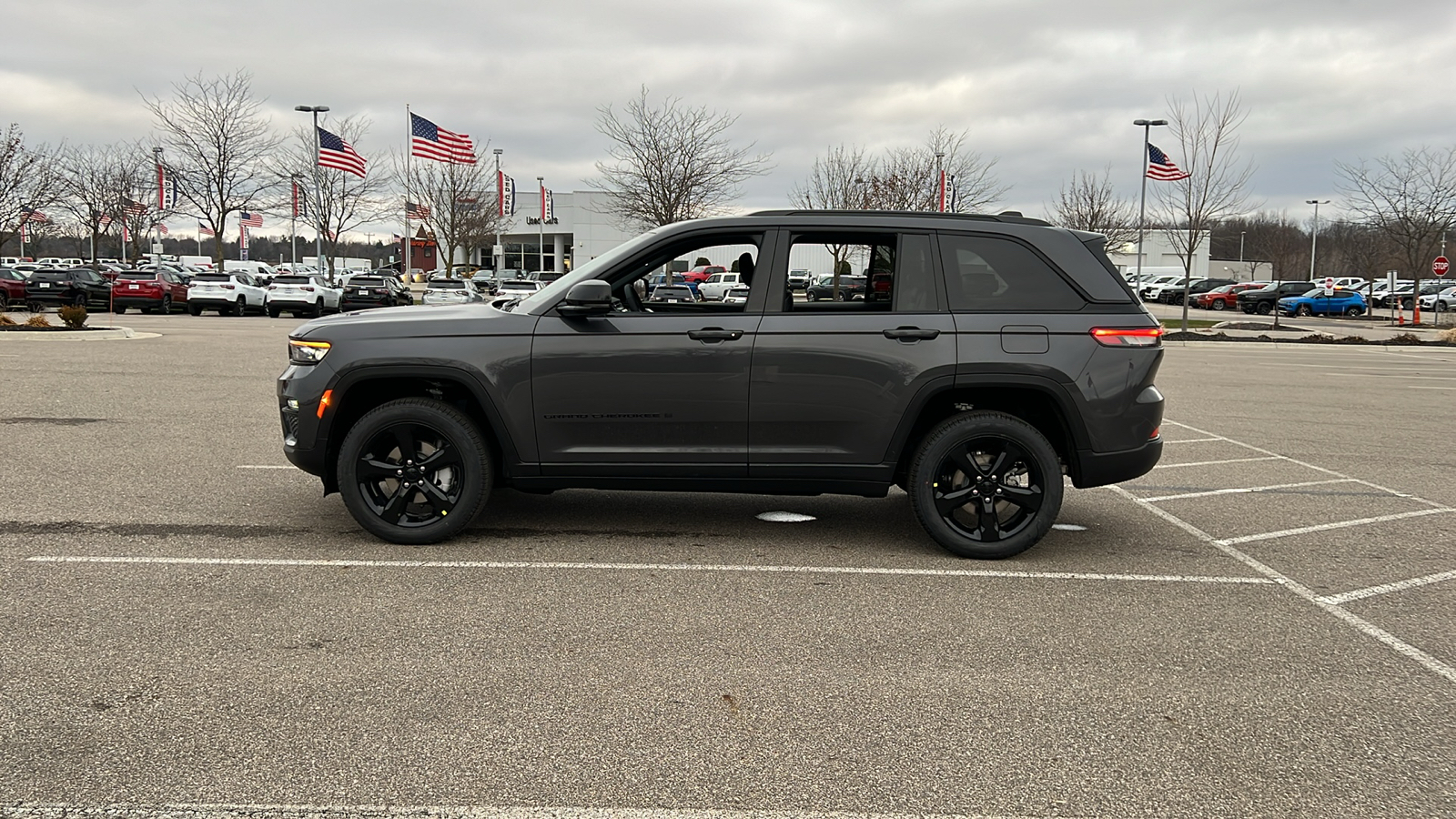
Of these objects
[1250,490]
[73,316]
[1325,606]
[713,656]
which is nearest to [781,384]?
[713,656]

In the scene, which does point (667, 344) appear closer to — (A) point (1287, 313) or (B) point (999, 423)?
(B) point (999, 423)

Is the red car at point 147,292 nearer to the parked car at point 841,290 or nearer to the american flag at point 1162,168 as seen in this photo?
the american flag at point 1162,168

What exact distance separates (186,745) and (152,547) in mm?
2696

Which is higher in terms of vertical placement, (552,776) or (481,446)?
(481,446)

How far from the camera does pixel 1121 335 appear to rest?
568 cm

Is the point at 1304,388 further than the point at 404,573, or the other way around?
the point at 1304,388

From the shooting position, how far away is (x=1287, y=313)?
160 ft

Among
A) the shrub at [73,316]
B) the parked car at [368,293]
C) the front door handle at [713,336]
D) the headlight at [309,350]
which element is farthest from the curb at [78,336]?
the front door handle at [713,336]

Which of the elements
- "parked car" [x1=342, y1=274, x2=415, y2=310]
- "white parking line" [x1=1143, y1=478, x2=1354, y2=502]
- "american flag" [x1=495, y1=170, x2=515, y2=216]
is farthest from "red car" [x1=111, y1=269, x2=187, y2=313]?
"white parking line" [x1=1143, y1=478, x2=1354, y2=502]

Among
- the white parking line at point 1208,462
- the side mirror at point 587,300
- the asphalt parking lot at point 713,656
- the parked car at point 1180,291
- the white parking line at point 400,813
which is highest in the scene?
the parked car at point 1180,291

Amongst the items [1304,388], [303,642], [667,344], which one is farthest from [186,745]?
[1304,388]

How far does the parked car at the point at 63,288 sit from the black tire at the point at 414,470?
108 ft

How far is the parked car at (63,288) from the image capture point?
33.1 m

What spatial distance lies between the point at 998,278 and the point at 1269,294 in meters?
50.0
